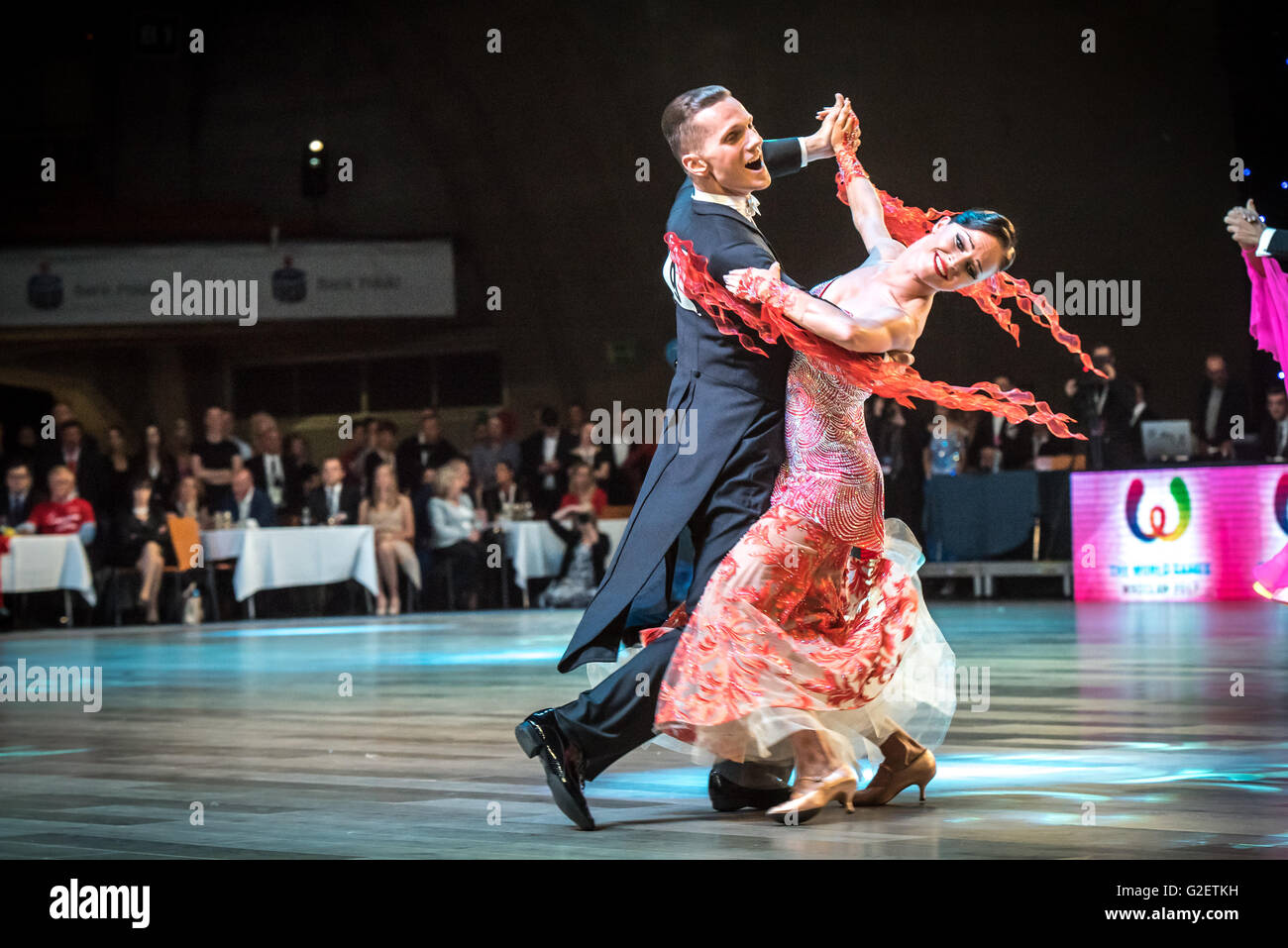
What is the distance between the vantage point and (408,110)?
19156mm

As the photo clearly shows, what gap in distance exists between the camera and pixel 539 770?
4.75 meters

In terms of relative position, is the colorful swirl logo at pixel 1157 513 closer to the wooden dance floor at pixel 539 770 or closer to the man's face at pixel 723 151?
the wooden dance floor at pixel 539 770

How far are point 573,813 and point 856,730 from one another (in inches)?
26.9

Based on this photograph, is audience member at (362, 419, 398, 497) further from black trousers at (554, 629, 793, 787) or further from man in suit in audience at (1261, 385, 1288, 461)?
black trousers at (554, 629, 793, 787)

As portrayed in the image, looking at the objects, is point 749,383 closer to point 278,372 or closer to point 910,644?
point 910,644

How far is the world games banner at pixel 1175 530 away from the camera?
11484 mm

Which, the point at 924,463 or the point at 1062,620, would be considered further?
the point at 924,463

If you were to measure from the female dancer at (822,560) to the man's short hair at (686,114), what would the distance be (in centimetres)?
23

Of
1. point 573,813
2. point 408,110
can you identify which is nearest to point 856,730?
point 573,813

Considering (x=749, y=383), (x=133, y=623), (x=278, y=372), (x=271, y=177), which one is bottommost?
(x=133, y=623)

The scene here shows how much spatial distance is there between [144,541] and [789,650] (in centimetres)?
1097

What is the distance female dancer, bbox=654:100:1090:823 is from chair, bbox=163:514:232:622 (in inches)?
409

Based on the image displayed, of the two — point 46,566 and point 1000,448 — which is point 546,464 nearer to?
point 1000,448

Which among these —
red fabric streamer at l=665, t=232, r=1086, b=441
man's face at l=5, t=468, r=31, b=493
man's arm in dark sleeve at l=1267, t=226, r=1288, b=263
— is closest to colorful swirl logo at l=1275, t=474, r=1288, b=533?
man's arm in dark sleeve at l=1267, t=226, r=1288, b=263
